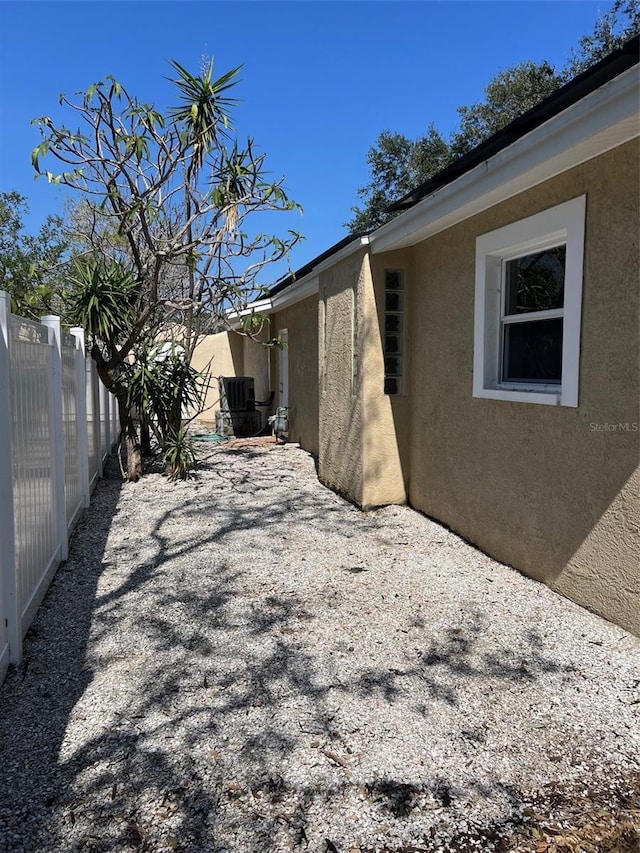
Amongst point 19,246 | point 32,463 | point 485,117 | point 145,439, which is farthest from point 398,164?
point 32,463

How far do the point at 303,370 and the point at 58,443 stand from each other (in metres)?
6.94

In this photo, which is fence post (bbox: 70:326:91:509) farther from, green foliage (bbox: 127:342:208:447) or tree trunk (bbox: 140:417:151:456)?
tree trunk (bbox: 140:417:151:456)

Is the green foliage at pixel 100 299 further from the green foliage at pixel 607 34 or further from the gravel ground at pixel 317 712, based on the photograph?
the green foliage at pixel 607 34

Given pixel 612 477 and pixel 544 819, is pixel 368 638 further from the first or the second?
pixel 612 477

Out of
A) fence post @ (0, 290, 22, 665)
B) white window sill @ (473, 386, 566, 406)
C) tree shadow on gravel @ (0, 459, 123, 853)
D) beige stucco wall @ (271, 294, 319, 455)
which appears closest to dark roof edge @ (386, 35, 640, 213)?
white window sill @ (473, 386, 566, 406)

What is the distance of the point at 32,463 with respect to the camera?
4.02 meters

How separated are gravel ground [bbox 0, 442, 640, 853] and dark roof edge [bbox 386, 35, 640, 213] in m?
3.20

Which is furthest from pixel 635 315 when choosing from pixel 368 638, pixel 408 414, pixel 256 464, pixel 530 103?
pixel 530 103

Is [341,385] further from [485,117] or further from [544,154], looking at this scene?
[485,117]

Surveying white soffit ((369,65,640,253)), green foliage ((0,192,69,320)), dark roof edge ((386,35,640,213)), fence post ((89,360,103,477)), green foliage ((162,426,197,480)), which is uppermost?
green foliage ((0,192,69,320))

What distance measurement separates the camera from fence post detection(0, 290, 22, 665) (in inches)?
124

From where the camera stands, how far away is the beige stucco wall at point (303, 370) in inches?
424

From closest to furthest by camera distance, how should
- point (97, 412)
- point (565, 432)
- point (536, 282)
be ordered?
point (565, 432) → point (536, 282) → point (97, 412)

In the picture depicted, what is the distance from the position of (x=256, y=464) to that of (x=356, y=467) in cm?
366
